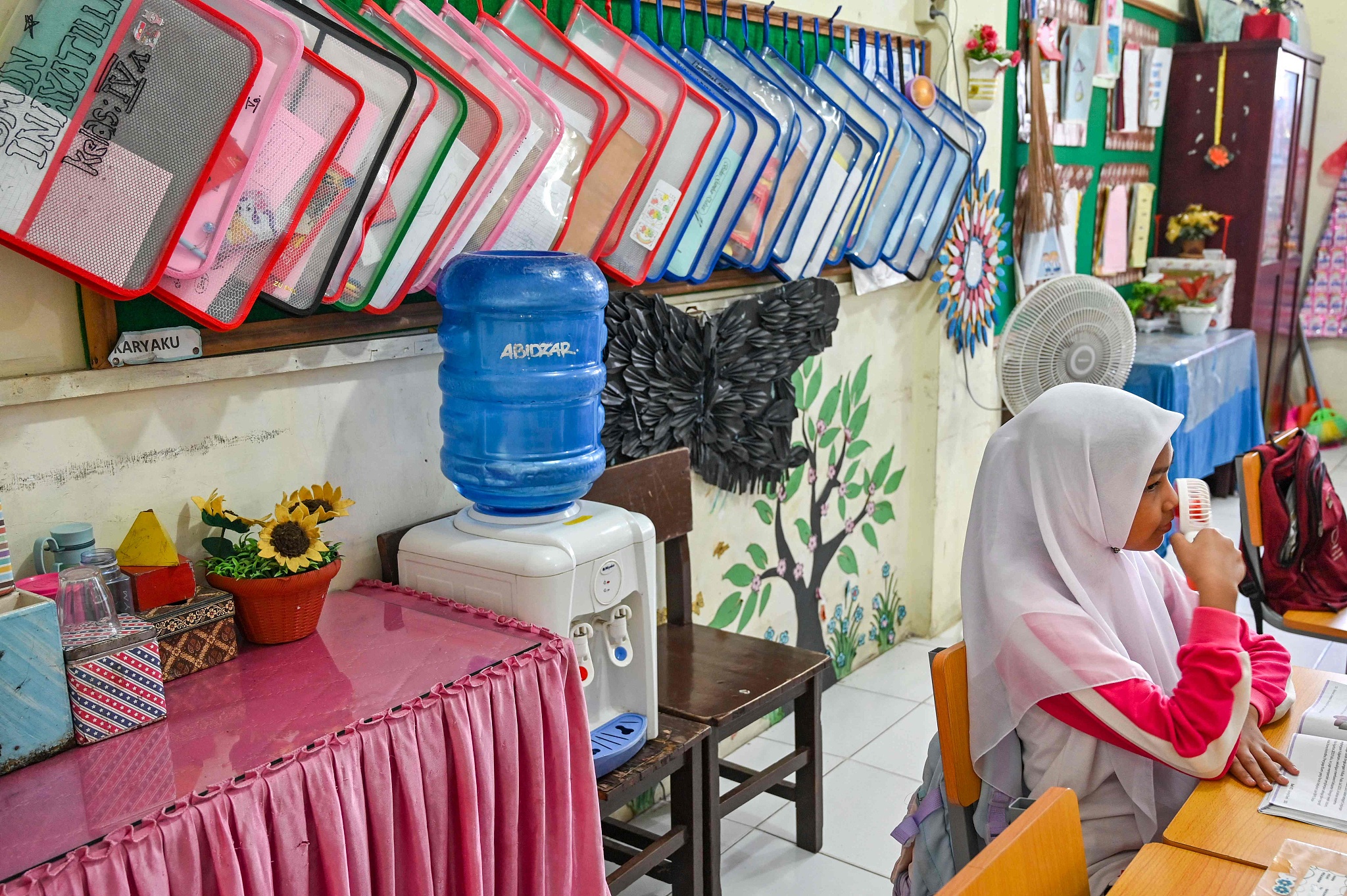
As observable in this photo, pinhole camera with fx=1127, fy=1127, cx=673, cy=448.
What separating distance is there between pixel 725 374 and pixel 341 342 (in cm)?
116

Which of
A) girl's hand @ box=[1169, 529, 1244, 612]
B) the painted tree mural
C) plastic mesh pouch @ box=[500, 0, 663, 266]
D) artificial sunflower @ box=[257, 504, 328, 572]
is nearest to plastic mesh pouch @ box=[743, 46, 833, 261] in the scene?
the painted tree mural

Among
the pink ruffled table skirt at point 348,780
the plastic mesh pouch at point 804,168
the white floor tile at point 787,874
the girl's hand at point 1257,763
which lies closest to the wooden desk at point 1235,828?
the girl's hand at point 1257,763

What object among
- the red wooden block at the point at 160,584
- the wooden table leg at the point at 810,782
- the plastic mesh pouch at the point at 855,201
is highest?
the plastic mesh pouch at the point at 855,201

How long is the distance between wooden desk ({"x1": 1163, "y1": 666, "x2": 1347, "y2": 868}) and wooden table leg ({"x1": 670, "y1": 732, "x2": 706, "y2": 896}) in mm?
992

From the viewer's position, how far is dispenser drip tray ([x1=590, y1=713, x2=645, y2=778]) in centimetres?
203

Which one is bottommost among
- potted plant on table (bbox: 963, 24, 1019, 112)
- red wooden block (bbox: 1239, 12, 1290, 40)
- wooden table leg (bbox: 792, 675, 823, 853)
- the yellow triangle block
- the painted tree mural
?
wooden table leg (bbox: 792, 675, 823, 853)

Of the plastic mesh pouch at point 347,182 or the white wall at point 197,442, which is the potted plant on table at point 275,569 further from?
the plastic mesh pouch at point 347,182

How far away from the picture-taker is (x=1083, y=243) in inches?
211

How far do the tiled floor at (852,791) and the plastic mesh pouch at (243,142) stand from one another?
1676 millimetres

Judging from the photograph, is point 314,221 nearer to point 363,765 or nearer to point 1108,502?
point 363,765

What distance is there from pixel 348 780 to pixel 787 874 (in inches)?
57.3

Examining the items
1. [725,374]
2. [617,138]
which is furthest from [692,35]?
[725,374]

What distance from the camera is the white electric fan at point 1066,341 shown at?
3445 millimetres

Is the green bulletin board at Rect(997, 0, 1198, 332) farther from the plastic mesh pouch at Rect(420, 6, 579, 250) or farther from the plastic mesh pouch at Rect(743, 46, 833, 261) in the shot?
the plastic mesh pouch at Rect(420, 6, 579, 250)
